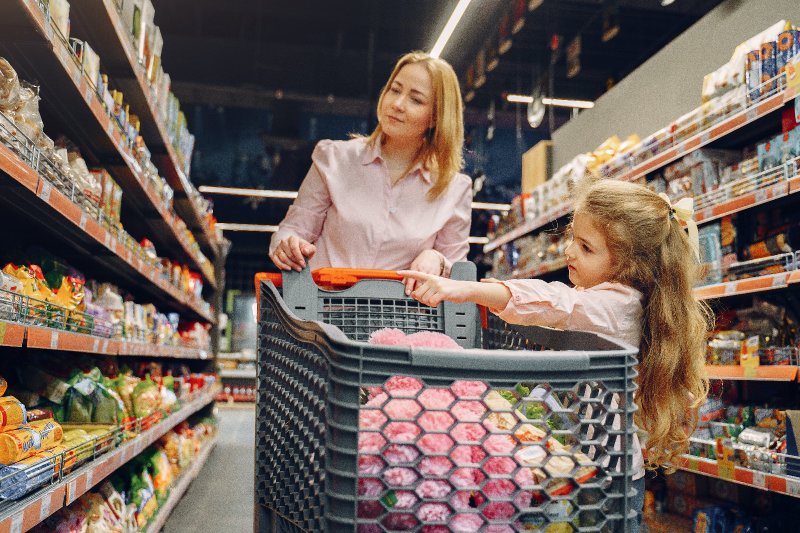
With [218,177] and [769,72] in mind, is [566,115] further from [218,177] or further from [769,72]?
[769,72]

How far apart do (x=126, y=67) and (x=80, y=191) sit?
1035 millimetres

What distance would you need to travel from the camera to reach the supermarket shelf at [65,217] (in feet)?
5.24

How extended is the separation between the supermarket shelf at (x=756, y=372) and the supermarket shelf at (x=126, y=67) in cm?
265

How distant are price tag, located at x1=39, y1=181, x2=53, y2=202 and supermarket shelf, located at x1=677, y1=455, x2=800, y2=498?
6.38ft

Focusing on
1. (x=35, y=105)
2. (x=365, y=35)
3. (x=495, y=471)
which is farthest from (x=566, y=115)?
(x=495, y=471)

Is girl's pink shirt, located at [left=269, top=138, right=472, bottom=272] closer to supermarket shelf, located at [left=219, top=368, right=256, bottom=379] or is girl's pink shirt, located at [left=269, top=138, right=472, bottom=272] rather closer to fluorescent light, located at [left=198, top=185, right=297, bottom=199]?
fluorescent light, located at [left=198, top=185, right=297, bottom=199]

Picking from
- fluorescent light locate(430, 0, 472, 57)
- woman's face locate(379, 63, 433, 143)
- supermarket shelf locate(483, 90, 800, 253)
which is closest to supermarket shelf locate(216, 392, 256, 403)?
fluorescent light locate(430, 0, 472, 57)

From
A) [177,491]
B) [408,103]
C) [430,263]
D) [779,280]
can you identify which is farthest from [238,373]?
[430,263]

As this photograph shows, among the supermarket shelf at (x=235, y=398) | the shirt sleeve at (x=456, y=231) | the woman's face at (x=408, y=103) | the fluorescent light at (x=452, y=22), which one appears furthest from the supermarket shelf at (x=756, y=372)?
the supermarket shelf at (x=235, y=398)

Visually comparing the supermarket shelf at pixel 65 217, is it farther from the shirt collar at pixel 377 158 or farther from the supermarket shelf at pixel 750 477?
the supermarket shelf at pixel 750 477

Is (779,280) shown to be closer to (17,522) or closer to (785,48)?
(785,48)

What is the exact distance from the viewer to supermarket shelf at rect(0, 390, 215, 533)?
55.1 inches

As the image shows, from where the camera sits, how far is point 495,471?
2.68ft

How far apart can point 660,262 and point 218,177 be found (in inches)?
452
